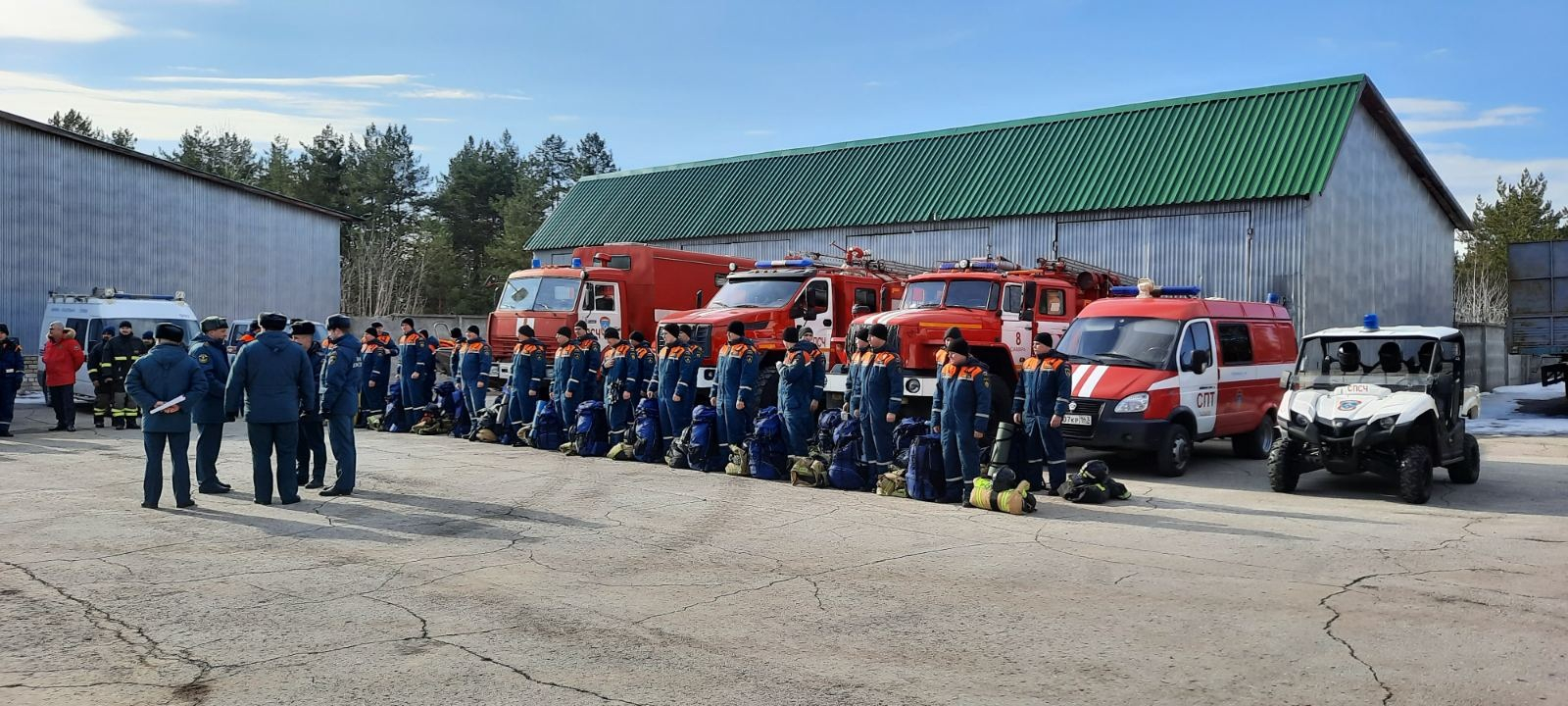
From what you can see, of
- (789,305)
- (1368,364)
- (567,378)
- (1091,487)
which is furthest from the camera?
(789,305)

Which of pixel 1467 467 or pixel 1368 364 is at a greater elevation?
pixel 1368 364

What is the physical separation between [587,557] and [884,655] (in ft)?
10.1

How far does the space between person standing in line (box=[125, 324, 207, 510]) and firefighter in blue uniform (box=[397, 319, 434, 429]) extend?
7274mm

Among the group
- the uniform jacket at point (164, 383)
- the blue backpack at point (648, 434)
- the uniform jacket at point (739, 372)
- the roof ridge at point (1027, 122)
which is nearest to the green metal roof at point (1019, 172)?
the roof ridge at point (1027, 122)

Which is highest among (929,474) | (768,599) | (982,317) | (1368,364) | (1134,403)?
(982,317)

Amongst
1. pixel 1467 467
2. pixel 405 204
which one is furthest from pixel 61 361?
pixel 405 204

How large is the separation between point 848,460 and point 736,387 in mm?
2008

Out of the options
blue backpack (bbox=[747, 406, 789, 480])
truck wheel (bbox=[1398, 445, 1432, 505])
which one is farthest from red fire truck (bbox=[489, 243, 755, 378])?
truck wheel (bbox=[1398, 445, 1432, 505])

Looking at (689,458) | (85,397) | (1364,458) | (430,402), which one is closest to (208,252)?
(85,397)

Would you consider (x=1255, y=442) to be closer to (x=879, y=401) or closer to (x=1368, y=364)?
(x=1368, y=364)

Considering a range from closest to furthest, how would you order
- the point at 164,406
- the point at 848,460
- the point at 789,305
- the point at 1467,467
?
the point at 164,406 < the point at 848,460 < the point at 1467,467 < the point at 789,305

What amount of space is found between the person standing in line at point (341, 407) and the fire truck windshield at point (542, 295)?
28.3 feet

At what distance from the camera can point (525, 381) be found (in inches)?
635

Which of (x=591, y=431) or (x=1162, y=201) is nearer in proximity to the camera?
(x=591, y=431)
